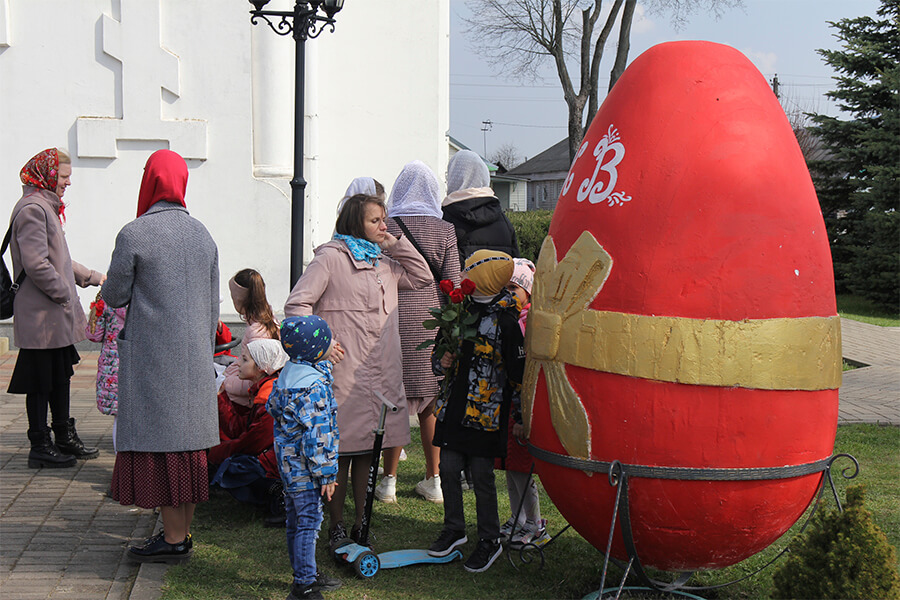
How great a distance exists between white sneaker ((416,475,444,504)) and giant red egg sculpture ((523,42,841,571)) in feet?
5.85

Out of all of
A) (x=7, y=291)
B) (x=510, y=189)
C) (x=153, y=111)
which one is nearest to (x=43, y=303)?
(x=7, y=291)

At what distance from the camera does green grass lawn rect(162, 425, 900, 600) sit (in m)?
4.03

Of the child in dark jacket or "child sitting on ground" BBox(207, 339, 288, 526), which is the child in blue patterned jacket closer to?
the child in dark jacket

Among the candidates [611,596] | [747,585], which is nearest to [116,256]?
[611,596]

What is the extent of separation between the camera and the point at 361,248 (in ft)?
14.9

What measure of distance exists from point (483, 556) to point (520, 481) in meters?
0.46

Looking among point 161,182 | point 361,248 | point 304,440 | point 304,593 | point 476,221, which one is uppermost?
point 161,182

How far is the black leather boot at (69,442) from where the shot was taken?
20.2 ft

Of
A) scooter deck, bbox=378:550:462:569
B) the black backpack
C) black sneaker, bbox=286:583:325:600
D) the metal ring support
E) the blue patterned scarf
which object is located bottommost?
scooter deck, bbox=378:550:462:569

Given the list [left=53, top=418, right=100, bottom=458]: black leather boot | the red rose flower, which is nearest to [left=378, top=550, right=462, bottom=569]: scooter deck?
the red rose flower

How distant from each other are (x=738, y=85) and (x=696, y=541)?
6.44ft

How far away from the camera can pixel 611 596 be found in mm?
3807

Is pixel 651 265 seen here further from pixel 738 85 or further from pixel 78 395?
pixel 78 395

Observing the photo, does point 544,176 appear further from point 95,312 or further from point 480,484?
point 480,484
